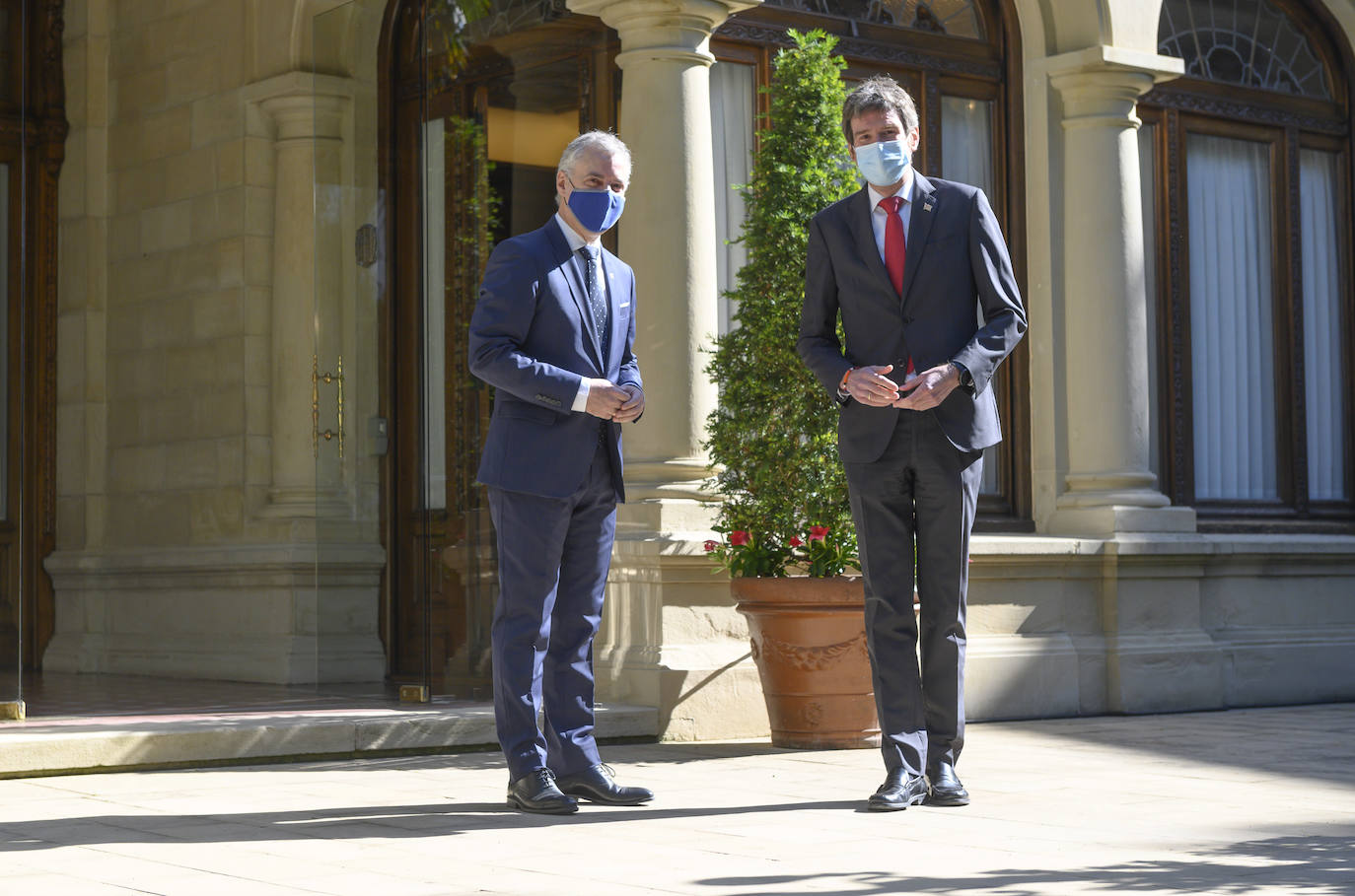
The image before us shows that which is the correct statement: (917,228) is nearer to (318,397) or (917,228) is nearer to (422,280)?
(422,280)

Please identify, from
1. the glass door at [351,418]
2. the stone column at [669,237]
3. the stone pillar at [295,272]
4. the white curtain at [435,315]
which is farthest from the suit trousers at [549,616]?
the stone pillar at [295,272]

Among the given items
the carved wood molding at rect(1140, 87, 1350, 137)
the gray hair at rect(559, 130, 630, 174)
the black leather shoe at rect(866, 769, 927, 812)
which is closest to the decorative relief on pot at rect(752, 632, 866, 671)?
the black leather shoe at rect(866, 769, 927, 812)

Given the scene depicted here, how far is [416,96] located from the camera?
918 centimetres

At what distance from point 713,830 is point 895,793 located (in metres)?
0.57

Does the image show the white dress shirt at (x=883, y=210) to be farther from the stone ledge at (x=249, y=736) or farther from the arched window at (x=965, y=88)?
the arched window at (x=965, y=88)

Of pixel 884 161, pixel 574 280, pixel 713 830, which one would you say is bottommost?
pixel 713 830

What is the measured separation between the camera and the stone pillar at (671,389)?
23.7ft

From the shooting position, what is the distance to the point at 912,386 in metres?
4.93

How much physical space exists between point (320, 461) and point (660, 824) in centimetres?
437

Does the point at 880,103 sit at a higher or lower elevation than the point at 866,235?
higher

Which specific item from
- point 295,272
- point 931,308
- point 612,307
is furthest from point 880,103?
point 295,272

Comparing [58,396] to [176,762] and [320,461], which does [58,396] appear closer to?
[320,461]

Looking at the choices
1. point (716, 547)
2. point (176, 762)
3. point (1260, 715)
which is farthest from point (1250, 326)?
point (176, 762)

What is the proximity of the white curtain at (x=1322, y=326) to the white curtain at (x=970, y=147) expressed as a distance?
88.3 inches
